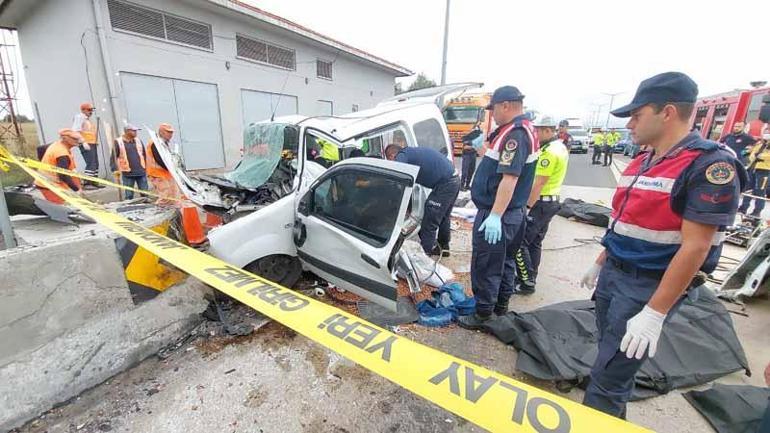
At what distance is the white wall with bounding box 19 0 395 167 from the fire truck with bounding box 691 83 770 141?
1254 cm

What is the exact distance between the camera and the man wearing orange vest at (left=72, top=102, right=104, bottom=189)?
21.2 feet

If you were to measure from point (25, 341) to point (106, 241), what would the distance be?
2.18ft

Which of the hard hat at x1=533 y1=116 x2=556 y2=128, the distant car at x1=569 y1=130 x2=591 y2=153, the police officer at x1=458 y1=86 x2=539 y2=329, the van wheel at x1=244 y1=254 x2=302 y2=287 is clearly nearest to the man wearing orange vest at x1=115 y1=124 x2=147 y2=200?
the van wheel at x1=244 y1=254 x2=302 y2=287

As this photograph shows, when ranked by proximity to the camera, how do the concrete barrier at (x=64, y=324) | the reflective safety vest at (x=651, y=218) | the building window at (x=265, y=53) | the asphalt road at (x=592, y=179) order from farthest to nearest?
the asphalt road at (x=592, y=179) < the building window at (x=265, y=53) < the concrete barrier at (x=64, y=324) < the reflective safety vest at (x=651, y=218)

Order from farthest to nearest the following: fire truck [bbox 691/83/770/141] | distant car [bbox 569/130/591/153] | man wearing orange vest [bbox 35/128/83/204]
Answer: distant car [bbox 569/130/591/153], fire truck [bbox 691/83/770/141], man wearing orange vest [bbox 35/128/83/204]

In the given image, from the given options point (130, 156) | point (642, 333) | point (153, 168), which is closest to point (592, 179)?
point (642, 333)

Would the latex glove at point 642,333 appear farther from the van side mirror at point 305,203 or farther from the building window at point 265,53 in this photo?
the building window at point 265,53

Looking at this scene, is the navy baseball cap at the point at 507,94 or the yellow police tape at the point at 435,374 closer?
the yellow police tape at the point at 435,374

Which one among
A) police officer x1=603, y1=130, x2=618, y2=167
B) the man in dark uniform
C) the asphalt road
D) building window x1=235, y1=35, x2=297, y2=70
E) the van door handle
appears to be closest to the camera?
the van door handle

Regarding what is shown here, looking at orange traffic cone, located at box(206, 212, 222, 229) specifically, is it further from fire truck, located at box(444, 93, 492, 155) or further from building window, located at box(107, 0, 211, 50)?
fire truck, located at box(444, 93, 492, 155)

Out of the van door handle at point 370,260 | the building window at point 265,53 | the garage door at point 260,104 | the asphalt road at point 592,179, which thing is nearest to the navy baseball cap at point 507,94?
the van door handle at point 370,260

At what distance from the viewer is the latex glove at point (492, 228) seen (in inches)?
102

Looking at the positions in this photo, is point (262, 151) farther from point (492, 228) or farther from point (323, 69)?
point (323, 69)

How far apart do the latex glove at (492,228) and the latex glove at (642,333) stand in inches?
45.5
